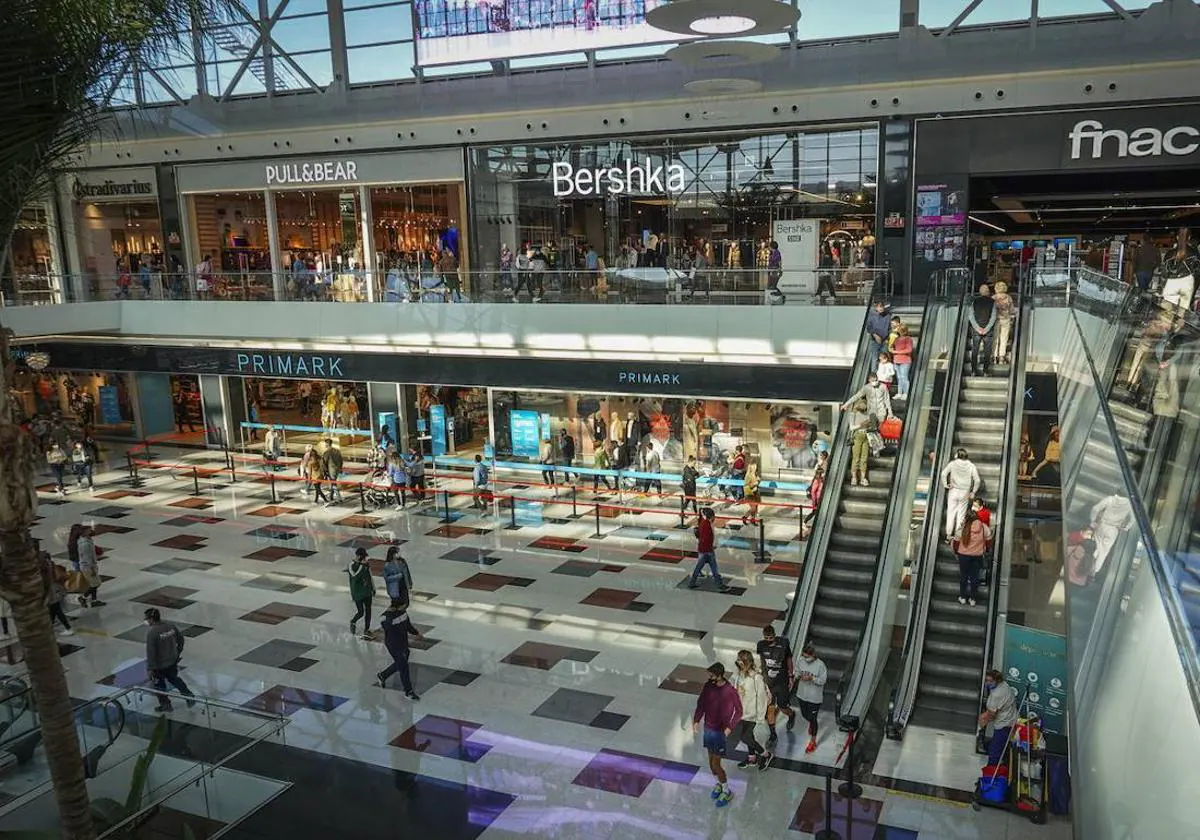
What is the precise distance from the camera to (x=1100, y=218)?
32.3 metres

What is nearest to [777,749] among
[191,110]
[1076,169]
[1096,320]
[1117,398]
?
[1117,398]

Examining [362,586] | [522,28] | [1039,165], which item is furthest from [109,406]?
[1039,165]

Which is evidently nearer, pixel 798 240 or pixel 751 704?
pixel 751 704

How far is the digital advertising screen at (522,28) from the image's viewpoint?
1942 centimetres

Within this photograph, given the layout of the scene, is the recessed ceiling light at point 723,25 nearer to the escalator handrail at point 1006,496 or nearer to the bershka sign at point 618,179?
the escalator handrail at point 1006,496

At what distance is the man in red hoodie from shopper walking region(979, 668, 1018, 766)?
2110mm

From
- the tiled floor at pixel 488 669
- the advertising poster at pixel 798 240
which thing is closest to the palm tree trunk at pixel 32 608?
the tiled floor at pixel 488 669

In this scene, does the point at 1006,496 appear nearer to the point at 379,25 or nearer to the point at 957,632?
the point at 957,632

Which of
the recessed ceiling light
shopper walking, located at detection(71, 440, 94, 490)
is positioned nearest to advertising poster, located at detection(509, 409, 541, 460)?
shopper walking, located at detection(71, 440, 94, 490)

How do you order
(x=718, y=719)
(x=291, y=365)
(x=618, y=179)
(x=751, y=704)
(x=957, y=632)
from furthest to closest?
(x=291, y=365) → (x=618, y=179) → (x=957, y=632) → (x=751, y=704) → (x=718, y=719)

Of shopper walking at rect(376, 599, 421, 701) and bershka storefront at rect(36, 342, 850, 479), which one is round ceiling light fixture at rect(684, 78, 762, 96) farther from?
shopper walking at rect(376, 599, 421, 701)

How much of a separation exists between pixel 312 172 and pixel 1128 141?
18403 millimetres

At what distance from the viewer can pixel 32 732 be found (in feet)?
27.2

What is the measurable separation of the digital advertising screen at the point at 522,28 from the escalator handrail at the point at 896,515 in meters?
9.12
